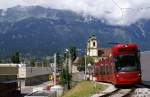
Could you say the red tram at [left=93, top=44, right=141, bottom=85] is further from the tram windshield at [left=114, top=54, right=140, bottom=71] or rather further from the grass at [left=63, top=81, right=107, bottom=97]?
the grass at [left=63, top=81, right=107, bottom=97]

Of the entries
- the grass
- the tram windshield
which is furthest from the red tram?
the grass

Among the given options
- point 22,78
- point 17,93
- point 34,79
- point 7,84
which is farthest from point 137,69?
point 34,79

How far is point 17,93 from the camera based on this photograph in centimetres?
8662

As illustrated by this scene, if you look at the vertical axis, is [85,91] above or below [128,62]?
below

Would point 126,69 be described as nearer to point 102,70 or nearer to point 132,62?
point 132,62

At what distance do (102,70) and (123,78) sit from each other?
12570 millimetres

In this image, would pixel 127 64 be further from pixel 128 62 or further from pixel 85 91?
pixel 85 91

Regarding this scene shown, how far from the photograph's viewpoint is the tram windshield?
40.2m

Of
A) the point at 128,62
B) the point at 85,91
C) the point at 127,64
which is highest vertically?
the point at 128,62

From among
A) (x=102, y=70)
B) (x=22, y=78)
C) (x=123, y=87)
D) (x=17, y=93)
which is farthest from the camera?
(x=22, y=78)

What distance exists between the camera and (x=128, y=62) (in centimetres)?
4028

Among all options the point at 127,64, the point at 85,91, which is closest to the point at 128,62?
the point at 127,64

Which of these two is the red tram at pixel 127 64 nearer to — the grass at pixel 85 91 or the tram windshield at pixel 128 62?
the tram windshield at pixel 128 62

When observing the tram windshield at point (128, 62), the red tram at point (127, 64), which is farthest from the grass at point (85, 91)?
the tram windshield at point (128, 62)
